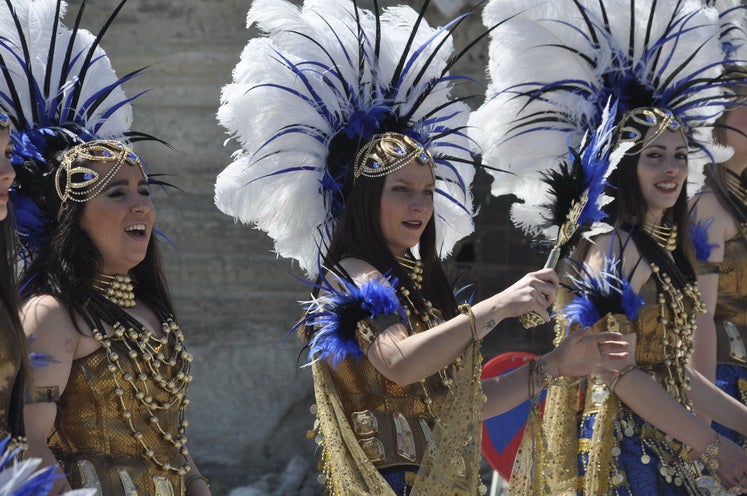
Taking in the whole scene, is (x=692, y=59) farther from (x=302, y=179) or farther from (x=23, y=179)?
A: (x=23, y=179)

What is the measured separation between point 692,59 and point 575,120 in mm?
493

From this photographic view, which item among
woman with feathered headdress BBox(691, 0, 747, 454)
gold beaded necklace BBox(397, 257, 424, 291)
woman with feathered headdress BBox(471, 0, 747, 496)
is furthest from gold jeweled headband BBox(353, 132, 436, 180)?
woman with feathered headdress BBox(691, 0, 747, 454)

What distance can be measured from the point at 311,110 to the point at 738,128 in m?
2.09

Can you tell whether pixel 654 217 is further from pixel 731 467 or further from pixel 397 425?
pixel 397 425

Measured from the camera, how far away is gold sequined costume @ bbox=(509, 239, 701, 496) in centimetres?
376

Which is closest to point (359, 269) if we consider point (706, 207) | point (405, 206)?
point (405, 206)

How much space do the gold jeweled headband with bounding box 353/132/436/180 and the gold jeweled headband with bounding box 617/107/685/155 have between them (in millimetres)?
728

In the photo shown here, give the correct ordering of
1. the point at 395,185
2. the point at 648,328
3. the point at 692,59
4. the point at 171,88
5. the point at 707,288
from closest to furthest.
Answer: the point at 395,185
the point at 648,328
the point at 692,59
the point at 707,288
the point at 171,88

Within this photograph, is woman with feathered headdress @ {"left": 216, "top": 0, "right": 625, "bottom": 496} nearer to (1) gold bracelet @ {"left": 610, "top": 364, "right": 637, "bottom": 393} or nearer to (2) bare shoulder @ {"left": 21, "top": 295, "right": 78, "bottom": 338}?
(1) gold bracelet @ {"left": 610, "top": 364, "right": 637, "bottom": 393}

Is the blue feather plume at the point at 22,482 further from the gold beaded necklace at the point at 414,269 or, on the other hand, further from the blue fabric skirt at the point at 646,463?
the blue fabric skirt at the point at 646,463

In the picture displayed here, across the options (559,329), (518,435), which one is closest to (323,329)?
(559,329)

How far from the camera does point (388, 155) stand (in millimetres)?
3654

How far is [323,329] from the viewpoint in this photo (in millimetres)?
3395

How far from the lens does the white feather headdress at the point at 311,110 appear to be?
12.3 ft
